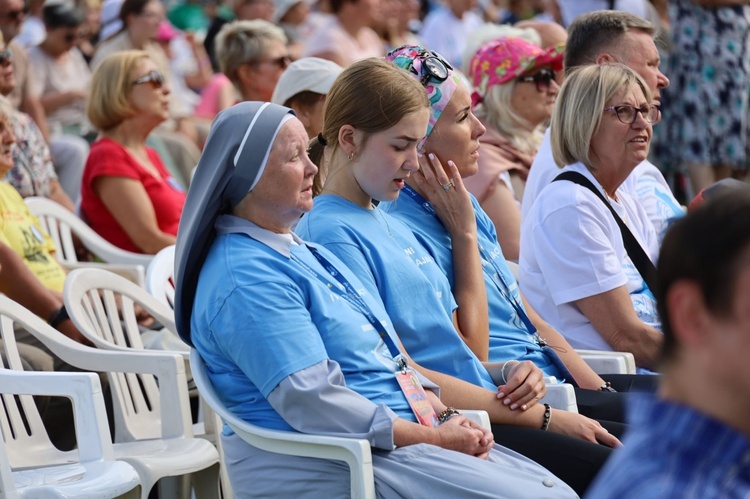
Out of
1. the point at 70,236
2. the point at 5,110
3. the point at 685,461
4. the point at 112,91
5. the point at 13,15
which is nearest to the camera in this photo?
the point at 685,461

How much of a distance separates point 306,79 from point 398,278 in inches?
76.5

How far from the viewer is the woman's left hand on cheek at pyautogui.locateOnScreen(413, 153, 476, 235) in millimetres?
3328

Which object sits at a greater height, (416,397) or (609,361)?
(416,397)

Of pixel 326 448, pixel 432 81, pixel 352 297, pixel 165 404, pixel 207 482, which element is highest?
pixel 432 81

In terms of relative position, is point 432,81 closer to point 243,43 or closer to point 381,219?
point 381,219

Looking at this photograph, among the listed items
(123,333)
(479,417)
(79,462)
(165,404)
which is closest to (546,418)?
(479,417)

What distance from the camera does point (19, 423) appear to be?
3.42 m

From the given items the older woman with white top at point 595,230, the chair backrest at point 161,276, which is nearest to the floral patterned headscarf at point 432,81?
the older woman with white top at point 595,230

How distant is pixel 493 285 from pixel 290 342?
109cm

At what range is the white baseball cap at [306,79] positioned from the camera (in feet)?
15.4

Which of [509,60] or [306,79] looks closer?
[306,79]

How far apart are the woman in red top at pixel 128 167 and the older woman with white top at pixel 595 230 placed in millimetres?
2167

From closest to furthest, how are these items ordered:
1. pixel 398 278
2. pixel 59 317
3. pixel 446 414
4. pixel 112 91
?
pixel 446 414 < pixel 398 278 < pixel 59 317 < pixel 112 91

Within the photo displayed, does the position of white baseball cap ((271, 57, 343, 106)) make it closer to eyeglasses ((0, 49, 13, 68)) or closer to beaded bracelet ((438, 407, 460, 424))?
eyeglasses ((0, 49, 13, 68))
